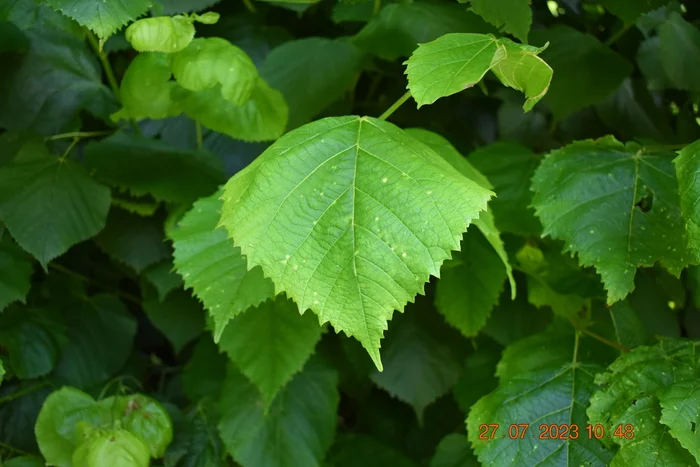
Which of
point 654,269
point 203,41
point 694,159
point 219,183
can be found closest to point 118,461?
point 219,183

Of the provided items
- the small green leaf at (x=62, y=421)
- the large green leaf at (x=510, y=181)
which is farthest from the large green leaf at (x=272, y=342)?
the large green leaf at (x=510, y=181)

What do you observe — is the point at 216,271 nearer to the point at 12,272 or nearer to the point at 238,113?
the point at 238,113

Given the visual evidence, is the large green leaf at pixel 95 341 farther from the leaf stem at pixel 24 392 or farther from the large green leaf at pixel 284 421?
the large green leaf at pixel 284 421

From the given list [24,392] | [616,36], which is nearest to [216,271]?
[24,392]

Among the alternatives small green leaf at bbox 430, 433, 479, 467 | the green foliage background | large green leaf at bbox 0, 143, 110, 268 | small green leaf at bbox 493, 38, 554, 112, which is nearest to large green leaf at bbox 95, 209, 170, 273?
the green foliage background

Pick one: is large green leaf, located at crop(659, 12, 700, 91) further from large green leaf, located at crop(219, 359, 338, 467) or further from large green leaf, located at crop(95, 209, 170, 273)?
large green leaf, located at crop(95, 209, 170, 273)

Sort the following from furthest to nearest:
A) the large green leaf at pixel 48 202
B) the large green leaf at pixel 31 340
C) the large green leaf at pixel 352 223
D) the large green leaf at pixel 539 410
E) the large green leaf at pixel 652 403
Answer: the large green leaf at pixel 31 340, the large green leaf at pixel 48 202, the large green leaf at pixel 539 410, the large green leaf at pixel 652 403, the large green leaf at pixel 352 223

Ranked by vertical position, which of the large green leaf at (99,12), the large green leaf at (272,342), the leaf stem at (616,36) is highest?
the large green leaf at (99,12)

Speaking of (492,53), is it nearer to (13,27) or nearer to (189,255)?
(189,255)
